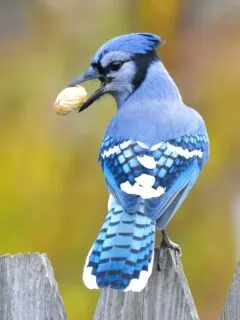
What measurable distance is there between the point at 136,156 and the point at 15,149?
5.26ft

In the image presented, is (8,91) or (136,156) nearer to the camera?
(136,156)

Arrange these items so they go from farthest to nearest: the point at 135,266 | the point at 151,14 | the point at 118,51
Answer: the point at 151,14
the point at 118,51
the point at 135,266

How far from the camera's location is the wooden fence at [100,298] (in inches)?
109

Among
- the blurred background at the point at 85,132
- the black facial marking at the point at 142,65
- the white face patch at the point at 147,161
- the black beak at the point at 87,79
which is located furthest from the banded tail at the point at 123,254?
the blurred background at the point at 85,132

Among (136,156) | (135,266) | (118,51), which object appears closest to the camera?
(135,266)

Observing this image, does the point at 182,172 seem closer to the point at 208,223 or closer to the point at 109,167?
the point at 109,167

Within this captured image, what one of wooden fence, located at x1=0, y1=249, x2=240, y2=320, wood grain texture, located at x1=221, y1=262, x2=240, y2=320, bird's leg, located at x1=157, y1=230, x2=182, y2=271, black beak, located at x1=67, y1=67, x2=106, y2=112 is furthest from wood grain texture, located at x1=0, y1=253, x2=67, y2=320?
black beak, located at x1=67, y1=67, x2=106, y2=112

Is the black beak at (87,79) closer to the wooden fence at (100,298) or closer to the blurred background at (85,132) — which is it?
the wooden fence at (100,298)

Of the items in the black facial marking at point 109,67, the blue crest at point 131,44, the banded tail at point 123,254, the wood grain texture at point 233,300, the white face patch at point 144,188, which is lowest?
the wood grain texture at point 233,300

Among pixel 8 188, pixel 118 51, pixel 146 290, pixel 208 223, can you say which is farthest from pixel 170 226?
pixel 146 290

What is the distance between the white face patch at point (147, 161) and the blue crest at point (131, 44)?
402 mm

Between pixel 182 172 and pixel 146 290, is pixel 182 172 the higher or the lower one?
the higher one

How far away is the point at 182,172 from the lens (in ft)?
10.3

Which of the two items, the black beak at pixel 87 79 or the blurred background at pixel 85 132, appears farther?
the blurred background at pixel 85 132
